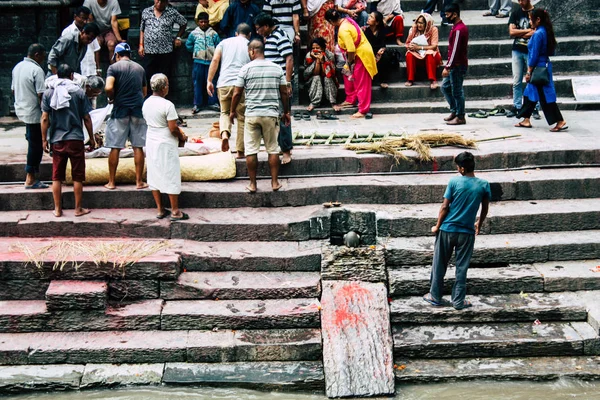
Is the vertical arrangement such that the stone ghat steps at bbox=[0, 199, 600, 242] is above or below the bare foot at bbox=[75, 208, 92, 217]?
below

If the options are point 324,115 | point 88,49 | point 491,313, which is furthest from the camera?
point 324,115

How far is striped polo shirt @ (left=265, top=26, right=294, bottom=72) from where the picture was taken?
33.8ft

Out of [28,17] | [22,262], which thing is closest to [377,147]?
[22,262]

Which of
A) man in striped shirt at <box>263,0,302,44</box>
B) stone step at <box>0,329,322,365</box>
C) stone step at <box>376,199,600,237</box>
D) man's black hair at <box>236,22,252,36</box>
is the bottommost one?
stone step at <box>0,329,322,365</box>

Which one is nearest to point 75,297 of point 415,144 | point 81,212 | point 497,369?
point 81,212

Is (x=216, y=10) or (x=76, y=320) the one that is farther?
(x=216, y=10)

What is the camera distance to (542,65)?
1103 centimetres

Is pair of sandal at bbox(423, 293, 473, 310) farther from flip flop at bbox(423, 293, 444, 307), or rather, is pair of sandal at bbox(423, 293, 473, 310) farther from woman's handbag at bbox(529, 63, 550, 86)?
woman's handbag at bbox(529, 63, 550, 86)

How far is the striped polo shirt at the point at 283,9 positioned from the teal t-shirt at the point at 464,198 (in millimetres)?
5465

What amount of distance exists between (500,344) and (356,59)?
5573 millimetres

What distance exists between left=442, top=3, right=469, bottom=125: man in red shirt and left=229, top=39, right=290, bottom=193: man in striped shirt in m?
2.84

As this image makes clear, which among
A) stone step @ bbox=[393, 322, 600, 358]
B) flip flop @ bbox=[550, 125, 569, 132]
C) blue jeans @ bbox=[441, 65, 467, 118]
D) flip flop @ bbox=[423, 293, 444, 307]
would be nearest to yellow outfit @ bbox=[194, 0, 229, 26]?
blue jeans @ bbox=[441, 65, 467, 118]

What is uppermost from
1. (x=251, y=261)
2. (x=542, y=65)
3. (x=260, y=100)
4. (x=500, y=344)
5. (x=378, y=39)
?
(x=378, y=39)

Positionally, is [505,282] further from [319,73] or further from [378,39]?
[378,39]
